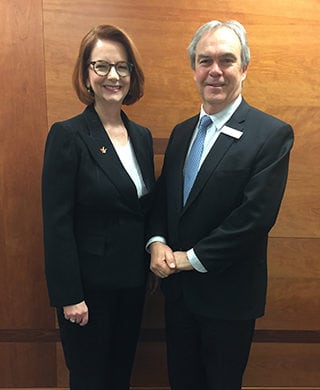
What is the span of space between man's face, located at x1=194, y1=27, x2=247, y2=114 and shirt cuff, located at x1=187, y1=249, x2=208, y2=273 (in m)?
0.53

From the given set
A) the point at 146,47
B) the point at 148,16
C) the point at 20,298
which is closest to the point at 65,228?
the point at 20,298

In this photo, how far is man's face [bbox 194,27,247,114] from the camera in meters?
1.25

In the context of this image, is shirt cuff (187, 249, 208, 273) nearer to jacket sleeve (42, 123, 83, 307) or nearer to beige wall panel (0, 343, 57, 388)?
jacket sleeve (42, 123, 83, 307)

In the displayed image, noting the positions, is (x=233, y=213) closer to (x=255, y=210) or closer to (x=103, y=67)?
(x=255, y=210)

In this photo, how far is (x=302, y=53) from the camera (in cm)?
172

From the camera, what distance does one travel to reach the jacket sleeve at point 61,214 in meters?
1.27

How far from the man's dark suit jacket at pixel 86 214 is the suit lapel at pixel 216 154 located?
0.24 metres

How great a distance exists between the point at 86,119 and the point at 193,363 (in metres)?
1.06

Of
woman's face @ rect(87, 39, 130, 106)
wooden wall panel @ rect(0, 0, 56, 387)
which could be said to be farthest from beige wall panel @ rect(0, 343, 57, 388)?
woman's face @ rect(87, 39, 130, 106)

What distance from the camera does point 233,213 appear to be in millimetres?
1235

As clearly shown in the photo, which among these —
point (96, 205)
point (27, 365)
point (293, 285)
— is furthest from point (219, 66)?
point (27, 365)

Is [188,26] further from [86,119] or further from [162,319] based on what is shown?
[162,319]

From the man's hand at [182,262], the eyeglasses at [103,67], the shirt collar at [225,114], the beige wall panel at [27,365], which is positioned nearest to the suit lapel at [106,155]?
the eyeglasses at [103,67]

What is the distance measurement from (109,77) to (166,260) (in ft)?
2.24
